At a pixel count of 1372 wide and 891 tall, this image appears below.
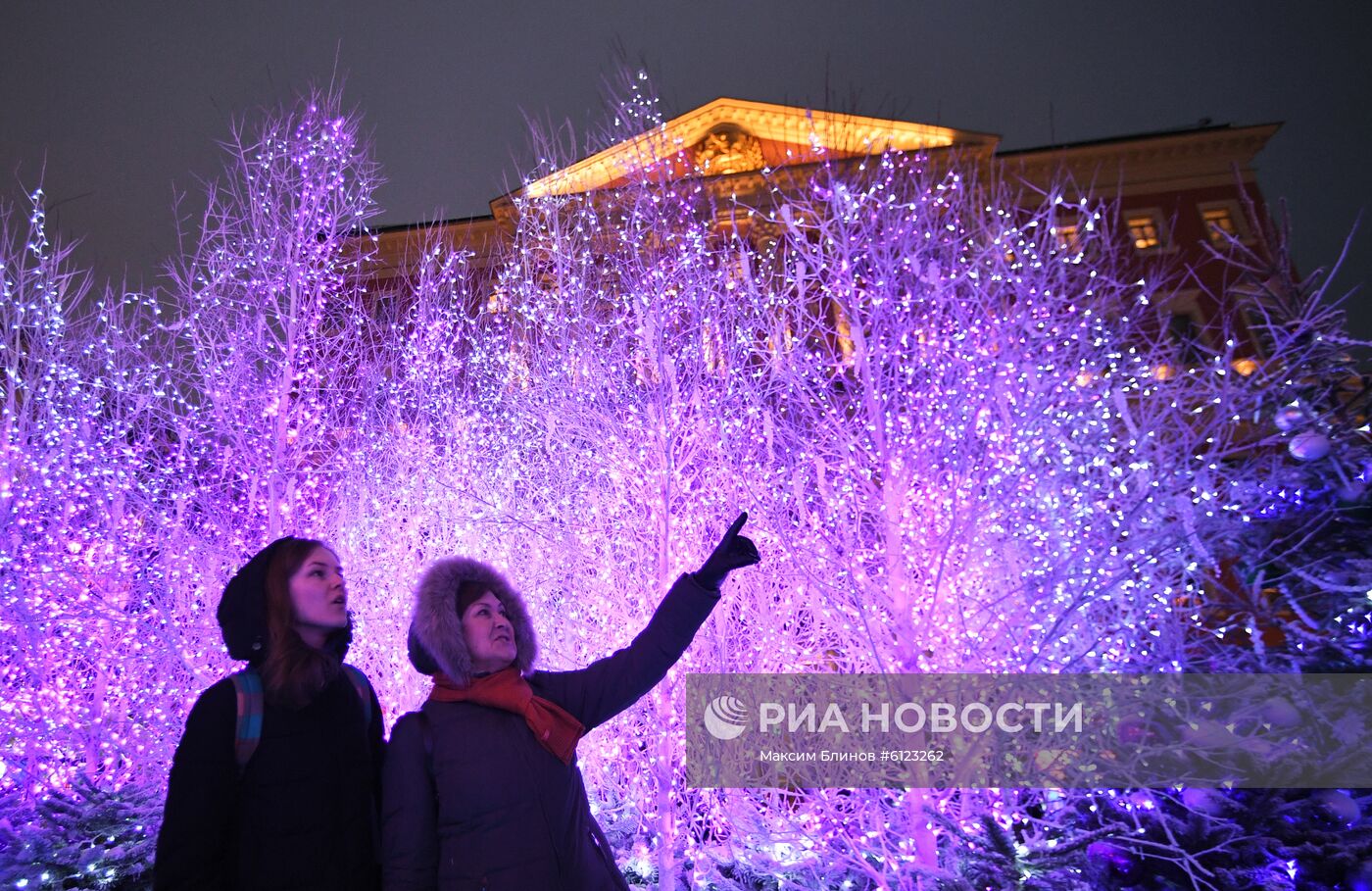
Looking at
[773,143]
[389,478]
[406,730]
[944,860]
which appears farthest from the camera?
[773,143]

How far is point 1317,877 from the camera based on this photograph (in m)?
3.70

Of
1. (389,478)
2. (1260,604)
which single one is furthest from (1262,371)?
(389,478)

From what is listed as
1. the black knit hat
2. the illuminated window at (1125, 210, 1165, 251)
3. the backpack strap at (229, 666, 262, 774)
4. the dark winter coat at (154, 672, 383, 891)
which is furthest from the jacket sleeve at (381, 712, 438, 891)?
the illuminated window at (1125, 210, 1165, 251)

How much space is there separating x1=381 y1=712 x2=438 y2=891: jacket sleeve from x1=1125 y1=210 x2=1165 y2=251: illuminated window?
87.7 ft

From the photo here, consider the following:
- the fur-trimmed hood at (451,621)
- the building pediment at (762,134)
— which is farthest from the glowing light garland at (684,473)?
the building pediment at (762,134)

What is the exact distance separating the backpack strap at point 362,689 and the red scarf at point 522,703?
265 mm

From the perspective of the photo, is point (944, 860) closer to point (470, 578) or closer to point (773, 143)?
point (470, 578)

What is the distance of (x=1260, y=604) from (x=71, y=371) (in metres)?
11.5

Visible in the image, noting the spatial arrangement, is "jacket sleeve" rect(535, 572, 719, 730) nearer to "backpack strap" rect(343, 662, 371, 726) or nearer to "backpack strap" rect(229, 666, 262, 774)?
"backpack strap" rect(343, 662, 371, 726)

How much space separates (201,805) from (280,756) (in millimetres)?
233

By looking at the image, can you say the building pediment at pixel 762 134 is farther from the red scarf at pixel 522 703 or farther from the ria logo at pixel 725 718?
the red scarf at pixel 522 703

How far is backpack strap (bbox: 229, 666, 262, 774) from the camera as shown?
91.7 inches

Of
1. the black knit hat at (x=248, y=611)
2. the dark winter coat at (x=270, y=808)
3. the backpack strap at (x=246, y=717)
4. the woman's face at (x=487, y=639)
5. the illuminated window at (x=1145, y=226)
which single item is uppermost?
the illuminated window at (x=1145, y=226)

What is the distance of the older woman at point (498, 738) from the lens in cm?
241
